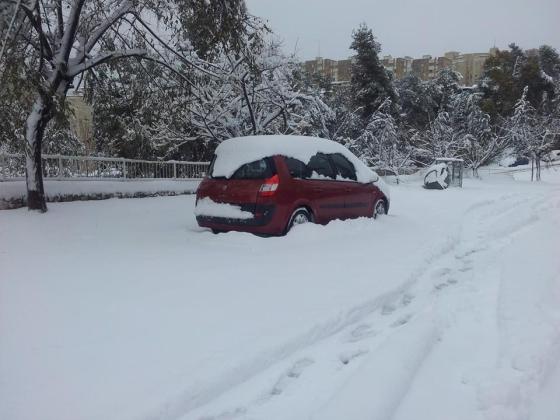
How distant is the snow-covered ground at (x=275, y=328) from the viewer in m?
2.58

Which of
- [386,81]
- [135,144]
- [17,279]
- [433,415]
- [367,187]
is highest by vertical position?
[386,81]

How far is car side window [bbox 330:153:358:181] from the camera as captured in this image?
25.7 feet

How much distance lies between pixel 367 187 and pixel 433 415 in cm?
615

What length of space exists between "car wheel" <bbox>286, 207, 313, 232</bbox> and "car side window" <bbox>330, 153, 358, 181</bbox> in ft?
3.41

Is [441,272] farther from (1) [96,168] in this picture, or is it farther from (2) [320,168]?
(1) [96,168]

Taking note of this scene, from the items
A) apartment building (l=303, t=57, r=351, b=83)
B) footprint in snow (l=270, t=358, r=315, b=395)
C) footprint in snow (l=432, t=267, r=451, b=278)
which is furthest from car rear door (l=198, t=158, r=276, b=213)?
apartment building (l=303, t=57, r=351, b=83)

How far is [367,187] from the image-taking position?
8414 mm

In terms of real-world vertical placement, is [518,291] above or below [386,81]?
below

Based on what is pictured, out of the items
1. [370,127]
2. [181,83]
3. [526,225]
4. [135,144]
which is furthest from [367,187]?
[370,127]

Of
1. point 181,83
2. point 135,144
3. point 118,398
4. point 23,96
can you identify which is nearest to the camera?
point 118,398

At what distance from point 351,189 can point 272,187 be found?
6.79 ft

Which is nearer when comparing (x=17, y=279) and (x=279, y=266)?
(x=17, y=279)

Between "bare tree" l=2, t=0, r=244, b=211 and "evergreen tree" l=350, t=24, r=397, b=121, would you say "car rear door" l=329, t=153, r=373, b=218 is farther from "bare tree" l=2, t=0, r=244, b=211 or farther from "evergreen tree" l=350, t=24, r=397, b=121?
"evergreen tree" l=350, t=24, r=397, b=121

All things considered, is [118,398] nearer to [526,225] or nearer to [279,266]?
[279,266]
